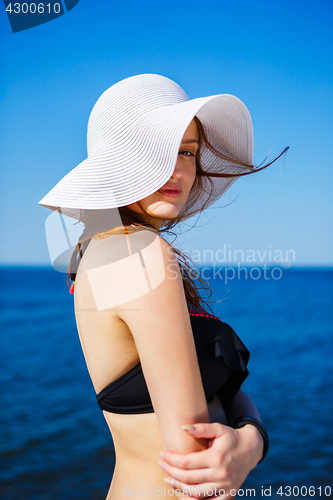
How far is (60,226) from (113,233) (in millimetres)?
453

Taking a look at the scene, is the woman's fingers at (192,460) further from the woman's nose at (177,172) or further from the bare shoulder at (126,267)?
the woman's nose at (177,172)

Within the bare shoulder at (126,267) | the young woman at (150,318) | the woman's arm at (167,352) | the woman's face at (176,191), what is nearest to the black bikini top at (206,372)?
the young woman at (150,318)

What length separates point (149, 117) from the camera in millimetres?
1330

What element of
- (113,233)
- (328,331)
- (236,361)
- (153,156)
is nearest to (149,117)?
(153,156)

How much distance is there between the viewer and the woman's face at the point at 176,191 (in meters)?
1.43

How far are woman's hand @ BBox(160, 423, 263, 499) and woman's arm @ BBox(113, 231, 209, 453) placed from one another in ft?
0.09

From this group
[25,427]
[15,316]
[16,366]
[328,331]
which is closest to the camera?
[25,427]

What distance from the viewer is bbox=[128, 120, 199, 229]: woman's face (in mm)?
1428

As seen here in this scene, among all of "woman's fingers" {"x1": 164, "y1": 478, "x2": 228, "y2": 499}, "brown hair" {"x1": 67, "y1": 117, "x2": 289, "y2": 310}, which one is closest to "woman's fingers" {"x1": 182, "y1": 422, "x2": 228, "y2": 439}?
"woman's fingers" {"x1": 164, "y1": 478, "x2": 228, "y2": 499}

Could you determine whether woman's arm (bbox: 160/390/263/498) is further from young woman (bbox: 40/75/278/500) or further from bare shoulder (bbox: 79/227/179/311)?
bare shoulder (bbox: 79/227/179/311)

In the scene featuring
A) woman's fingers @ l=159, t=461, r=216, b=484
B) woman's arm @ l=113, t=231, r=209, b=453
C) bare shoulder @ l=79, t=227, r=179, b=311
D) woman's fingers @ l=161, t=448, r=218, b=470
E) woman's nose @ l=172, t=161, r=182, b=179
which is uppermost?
woman's nose @ l=172, t=161, r=182, b=179

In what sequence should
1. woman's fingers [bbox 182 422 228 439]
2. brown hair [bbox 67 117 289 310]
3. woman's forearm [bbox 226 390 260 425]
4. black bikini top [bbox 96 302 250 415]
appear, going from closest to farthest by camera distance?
woman's fingers [bbox 182 422 228 439]
black bikini top [bbox 96 302 250 415]
brown hair [bbox 67 117 289 310]
woman's forearm [bbox 226 390 260 425]

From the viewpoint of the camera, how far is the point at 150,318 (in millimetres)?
1046

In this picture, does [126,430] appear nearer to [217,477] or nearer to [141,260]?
[217,477]
